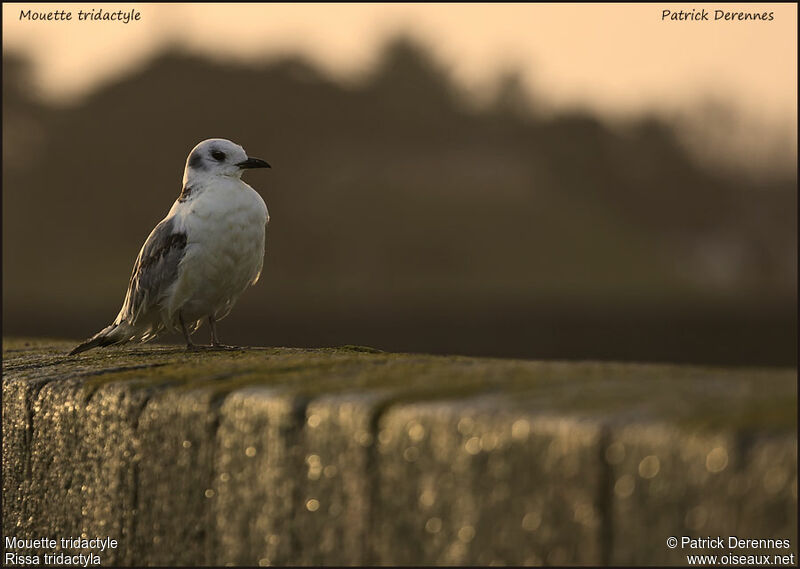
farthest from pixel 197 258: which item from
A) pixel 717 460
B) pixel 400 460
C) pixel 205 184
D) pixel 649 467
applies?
pixel 717 460

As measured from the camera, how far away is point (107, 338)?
5.75 meters

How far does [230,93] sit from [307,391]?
175 feet

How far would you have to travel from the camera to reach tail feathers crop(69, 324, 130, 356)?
5291 mm

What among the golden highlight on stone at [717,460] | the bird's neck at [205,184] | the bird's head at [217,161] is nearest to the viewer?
the golden highlight on stone at [717,460]

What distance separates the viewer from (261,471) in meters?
2.73

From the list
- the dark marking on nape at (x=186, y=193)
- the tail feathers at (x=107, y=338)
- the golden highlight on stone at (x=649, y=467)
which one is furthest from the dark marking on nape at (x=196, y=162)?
the golden highlight on stone at (x=649, y=467)

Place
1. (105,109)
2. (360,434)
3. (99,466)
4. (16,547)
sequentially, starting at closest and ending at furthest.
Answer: (360,434)
(99,466)
(16,547)
(105,109)

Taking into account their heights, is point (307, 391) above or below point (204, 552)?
above

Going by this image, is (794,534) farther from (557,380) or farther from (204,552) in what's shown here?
(204,552)

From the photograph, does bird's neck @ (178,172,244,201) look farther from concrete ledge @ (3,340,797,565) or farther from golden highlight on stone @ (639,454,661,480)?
golden highlight on stone @ (639,454,661,480)

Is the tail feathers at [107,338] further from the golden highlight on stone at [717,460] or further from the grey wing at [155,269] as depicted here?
the golden highlight on stone at [717,460]

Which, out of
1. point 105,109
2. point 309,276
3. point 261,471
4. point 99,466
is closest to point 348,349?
point 99,466

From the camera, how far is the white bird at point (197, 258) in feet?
19.0

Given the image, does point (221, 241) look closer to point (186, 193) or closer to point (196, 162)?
point (186, 193)
